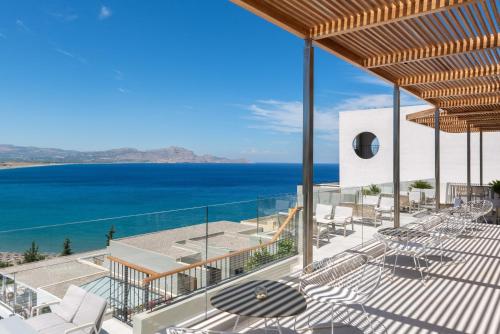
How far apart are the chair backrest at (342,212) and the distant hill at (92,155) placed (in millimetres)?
99113

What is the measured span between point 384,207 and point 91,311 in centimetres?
590

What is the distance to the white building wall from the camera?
48.0 feet

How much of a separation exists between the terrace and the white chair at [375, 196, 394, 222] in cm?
108

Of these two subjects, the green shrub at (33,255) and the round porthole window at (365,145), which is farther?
the round porthole window at (365,145)

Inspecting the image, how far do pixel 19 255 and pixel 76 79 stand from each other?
257 feet

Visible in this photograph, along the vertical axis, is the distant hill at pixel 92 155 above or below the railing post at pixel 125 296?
above

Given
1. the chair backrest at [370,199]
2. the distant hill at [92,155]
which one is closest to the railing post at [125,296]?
the chair backrest at [370,199]

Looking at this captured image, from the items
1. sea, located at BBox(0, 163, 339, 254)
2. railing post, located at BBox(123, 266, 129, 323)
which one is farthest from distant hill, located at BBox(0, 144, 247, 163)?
railing post, located at BBox(123, 266, 129, 323)

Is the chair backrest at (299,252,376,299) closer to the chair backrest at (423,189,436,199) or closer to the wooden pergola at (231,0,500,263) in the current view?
the wooden pergola at (231,0,500,263)

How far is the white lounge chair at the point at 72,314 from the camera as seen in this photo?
2.49 metres

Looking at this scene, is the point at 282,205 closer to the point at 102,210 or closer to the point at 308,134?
the point at 308,134

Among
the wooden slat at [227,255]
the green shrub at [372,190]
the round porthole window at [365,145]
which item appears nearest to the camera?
the wooden slat at [227,255]

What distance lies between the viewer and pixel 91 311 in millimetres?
2562

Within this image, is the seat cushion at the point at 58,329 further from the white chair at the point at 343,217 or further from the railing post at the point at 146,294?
the white chair at the point at 343,217
